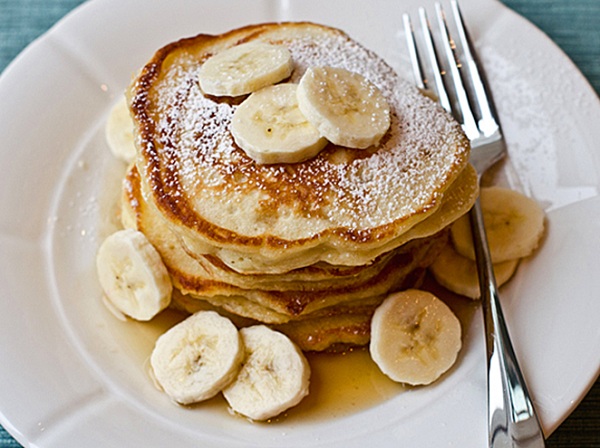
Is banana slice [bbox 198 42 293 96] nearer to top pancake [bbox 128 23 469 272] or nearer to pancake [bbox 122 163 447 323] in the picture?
top pancake [bbox 128 23 469 272]

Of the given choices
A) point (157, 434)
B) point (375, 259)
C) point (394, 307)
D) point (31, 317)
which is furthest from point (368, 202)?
point (31, 317)

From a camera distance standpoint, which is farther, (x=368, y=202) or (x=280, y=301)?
(x=280, y=301)

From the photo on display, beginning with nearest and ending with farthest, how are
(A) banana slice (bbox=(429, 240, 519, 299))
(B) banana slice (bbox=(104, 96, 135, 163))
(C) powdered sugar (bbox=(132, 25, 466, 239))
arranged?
(C) powdered sugar (bbox=(132, 25, 466, 239)) < (A) banana slice (bbox=(429, 240, 519, 299)) < (B) banana slice (bbox=(104, 96, 135, 163))

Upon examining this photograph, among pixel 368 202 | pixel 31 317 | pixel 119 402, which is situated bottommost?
pixel 119 402

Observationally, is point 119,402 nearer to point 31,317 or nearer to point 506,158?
point 31,317

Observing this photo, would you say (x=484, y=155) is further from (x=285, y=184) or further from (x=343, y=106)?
(x=285, y=184)

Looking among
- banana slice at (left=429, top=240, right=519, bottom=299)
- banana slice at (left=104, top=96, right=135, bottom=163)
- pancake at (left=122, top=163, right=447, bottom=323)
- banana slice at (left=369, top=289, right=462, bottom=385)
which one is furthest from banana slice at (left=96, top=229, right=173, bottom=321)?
banana slice at (left=429, top=240, right=519, bottom=299)
